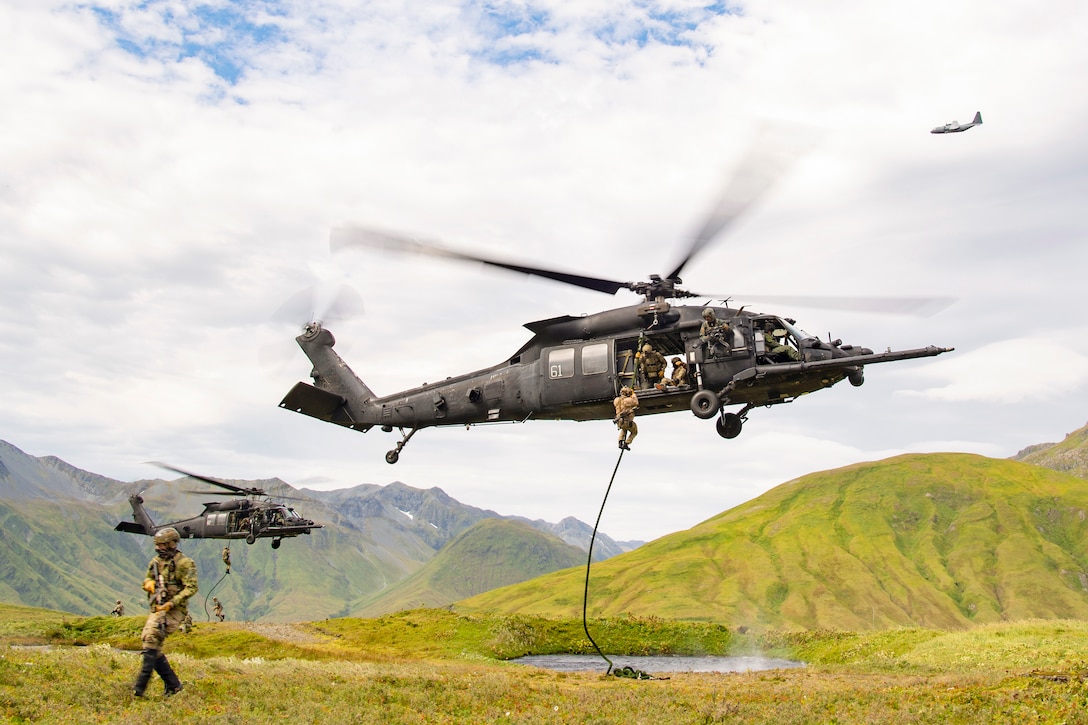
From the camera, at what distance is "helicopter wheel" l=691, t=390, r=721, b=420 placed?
2550 cm

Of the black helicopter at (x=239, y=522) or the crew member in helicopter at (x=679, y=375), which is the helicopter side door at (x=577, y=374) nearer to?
the crew member in helicopter at (x=679, y=375)

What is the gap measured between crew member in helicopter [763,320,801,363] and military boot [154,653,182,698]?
18.6m

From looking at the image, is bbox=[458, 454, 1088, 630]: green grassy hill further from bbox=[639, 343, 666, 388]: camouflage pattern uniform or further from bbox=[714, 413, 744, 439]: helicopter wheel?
bbox=[639, 343, 666, 388]: camouflage pattern uniform

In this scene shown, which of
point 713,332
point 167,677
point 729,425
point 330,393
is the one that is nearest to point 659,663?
point 729,425

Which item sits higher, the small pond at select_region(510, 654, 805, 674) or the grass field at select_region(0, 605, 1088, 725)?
the grass field at select_region(0, 605, 1088, 725)

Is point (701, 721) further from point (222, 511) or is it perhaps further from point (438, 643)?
point (222, 511)

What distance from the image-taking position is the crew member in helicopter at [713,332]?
25641mm

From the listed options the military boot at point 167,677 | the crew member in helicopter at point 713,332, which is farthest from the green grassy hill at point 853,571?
the military boot at point 167,677

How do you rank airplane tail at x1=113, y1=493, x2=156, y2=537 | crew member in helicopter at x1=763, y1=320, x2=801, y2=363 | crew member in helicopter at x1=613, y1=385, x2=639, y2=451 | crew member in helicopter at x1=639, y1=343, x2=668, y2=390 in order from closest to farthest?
crew member in helicopter at x1=613, y1=385, x2=639, y2=451 < crew member in helicopter at x1=763, y1=320, x2=801, y2=363 < crew member in helicopter at x1=639, y1=343, x2=668, y2=390 < airplane tail at x1=113, y1=493, x2=156, y2=537

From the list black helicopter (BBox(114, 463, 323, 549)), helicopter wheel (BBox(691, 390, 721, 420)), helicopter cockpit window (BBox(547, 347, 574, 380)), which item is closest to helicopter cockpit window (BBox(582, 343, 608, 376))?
helicopter cockpit window (BBox(547, 347, 574, 380))

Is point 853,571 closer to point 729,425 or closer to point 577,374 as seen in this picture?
point 729,425

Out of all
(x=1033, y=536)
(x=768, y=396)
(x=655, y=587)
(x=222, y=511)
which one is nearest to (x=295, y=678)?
(x=768, y=396)

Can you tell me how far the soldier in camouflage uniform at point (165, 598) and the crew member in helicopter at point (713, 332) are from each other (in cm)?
1646

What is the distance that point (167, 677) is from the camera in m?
15.8
